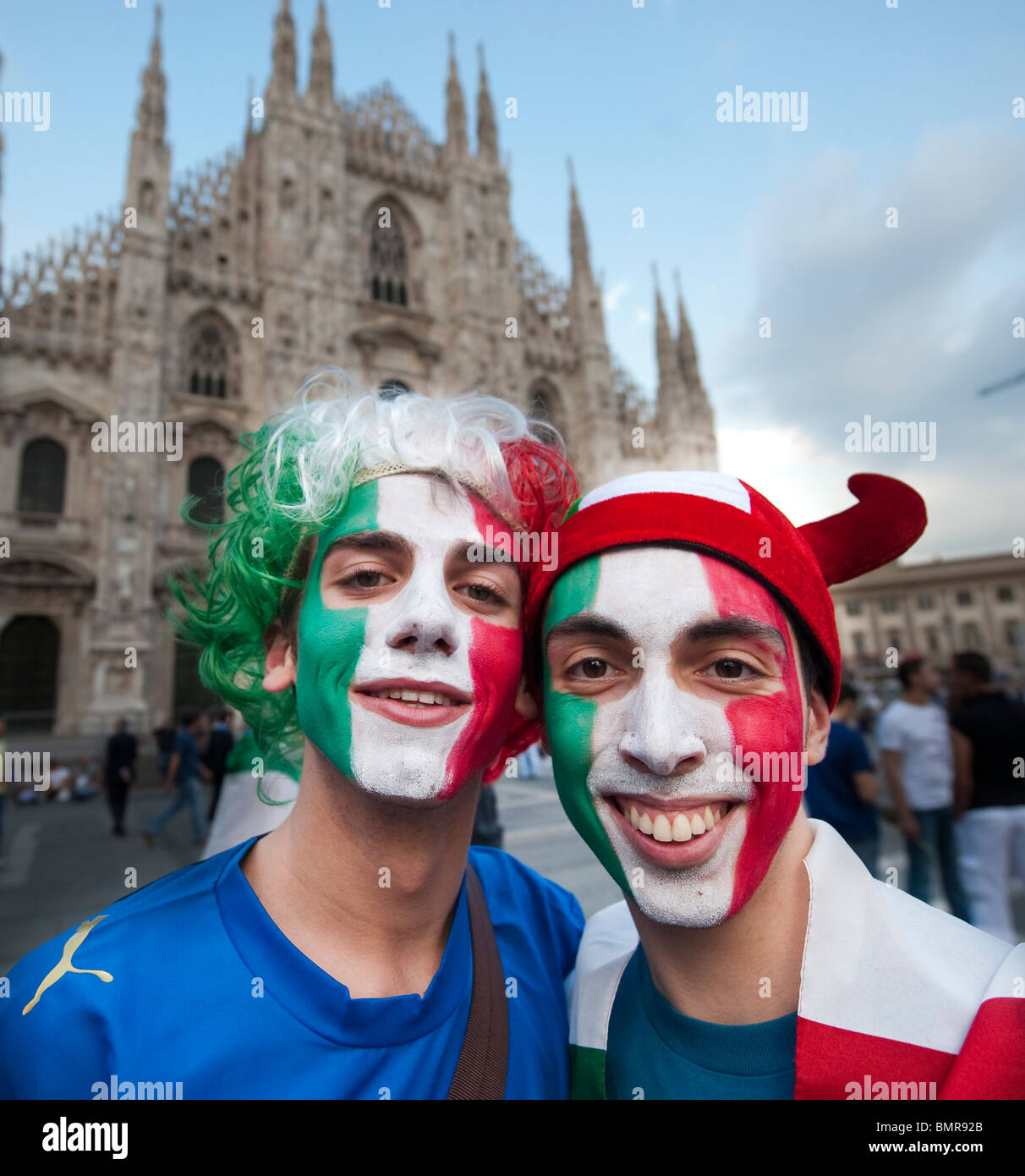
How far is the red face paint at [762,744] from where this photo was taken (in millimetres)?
1340

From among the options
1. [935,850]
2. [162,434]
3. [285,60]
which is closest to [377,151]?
[285,60]

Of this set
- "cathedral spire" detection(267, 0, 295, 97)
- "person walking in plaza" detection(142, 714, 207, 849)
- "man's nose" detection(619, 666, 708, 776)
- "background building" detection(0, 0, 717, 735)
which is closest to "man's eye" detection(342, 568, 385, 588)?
"man's nose" detection(619, 666, 708, 776)

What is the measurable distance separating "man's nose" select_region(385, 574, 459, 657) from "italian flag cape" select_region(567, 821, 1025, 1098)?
0.97 metres

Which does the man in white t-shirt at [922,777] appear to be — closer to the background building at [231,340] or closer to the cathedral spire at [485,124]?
the background building at [231,340]

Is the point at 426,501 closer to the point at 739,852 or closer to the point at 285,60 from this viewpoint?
the point at 739,852

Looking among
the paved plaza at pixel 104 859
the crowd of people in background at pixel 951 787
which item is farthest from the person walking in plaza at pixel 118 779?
the crowd of people in background at pixel 951 787

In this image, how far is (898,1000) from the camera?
1.31m

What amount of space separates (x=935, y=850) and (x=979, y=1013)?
4.24 m

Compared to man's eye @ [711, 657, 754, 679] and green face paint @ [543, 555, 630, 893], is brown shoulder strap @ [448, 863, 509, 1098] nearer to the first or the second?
green face paint @ [543, 555, 630, 893]

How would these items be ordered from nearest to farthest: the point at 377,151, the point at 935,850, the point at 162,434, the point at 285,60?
1. the point at 935,850
2. the point at 162,434
3. the point at 285,60
4. the point at 377,151

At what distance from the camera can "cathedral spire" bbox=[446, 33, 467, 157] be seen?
24.6 m

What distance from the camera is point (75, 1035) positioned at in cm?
130

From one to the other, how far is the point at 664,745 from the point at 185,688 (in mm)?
18755

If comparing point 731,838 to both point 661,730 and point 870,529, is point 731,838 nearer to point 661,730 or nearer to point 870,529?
point 661,730
